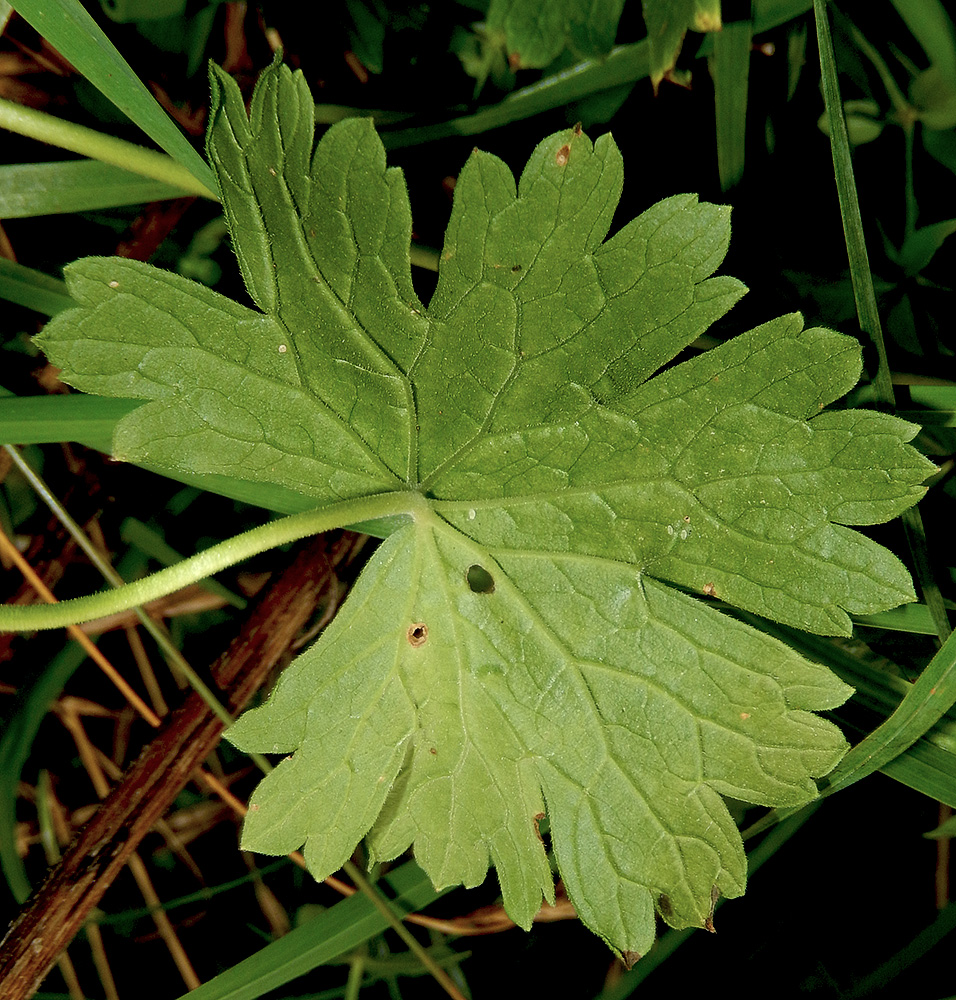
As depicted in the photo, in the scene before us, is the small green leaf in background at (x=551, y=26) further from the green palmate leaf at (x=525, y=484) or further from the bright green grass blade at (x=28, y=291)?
the bright green grass blade at (x=28, y=291)

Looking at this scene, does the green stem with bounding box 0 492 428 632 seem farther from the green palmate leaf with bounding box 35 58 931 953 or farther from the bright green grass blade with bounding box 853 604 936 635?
the bright green grass blade with bounding box 853 604 936 635

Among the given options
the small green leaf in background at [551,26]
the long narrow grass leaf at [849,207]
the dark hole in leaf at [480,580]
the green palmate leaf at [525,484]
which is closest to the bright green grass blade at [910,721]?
the green palmate leaf at [525,484]

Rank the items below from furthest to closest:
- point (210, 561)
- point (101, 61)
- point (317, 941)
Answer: point (317, 941) < point (101, 61) < point (210, 561)

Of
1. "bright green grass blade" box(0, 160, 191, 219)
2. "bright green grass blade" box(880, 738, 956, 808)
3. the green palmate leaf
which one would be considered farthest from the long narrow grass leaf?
"bright green grass blade" box(0, 160, 191, 219)

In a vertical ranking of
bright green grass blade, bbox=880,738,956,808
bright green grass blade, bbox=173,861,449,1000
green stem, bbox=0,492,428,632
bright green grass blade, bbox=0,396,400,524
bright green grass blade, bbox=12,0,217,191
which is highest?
bright green grass blade, bbox=12,0,217,191

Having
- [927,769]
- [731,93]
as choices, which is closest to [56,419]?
[731,93]

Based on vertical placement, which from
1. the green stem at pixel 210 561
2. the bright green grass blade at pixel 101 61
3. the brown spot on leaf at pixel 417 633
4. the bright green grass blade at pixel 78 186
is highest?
the bright green grass blade at pixel 101 61

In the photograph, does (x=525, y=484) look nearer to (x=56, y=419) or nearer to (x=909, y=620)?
(x=909, y=620)
